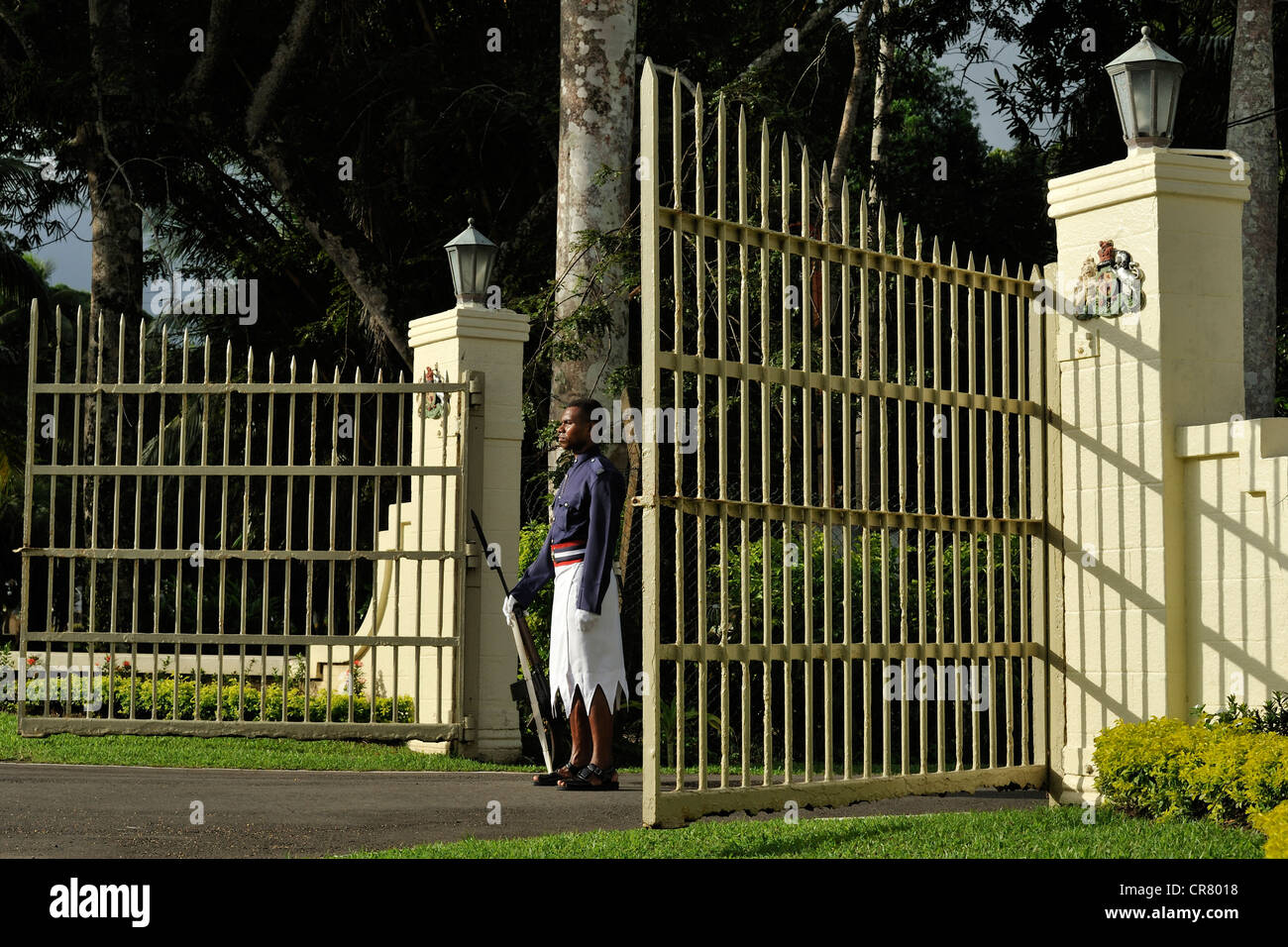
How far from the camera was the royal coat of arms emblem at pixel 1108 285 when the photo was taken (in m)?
7.08

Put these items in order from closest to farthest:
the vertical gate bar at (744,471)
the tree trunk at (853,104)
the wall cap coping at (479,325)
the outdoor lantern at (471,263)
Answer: the vertical gate bar at (744,471) < the wall cap coping at (479,325) < the outdoor lantern at (471,263) < the tree trunk at (853,104)

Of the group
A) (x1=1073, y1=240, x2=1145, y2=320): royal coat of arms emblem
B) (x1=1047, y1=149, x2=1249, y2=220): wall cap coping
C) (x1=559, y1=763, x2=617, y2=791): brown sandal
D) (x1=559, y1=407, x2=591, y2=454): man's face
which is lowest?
(x1=559, y1=763, x2=617, y2=791): brown sandal

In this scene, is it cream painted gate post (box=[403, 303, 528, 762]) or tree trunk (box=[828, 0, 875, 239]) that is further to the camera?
tree trunk (box=[828, 0, 875, 239])

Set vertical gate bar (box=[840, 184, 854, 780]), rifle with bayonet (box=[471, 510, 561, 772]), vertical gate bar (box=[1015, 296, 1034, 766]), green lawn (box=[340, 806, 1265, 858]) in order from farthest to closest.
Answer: rifle with bayonet (box=[471, 510, 561, 772])
vertical gate bar (box=[1015, 296, 1034, 766])
vertical gate bar (box=[840, 184, 854, 780])
green lawn (box=[340, 806, 1265, 858])

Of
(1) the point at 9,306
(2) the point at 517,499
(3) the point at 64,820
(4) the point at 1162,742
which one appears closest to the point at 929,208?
(2) the point at 517,499

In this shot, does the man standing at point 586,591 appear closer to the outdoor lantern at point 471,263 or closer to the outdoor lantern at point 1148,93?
the outdoor lantern at point 471,263

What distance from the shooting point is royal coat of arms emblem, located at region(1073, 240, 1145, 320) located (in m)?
7.08

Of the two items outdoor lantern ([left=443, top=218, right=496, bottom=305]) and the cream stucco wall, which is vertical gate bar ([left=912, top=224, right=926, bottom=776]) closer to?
the cream stucco wall

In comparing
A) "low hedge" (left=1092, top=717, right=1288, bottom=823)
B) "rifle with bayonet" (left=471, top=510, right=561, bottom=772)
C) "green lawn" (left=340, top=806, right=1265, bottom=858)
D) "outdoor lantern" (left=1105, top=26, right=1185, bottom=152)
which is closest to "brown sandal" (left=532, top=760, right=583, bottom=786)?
"rifle with bayonet" (left=471, top=510, right=561, bottom=772)

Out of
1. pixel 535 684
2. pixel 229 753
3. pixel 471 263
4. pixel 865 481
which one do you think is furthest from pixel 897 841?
pixel 471 263

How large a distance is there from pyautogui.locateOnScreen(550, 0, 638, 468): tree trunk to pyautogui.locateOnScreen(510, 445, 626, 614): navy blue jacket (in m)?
4.01

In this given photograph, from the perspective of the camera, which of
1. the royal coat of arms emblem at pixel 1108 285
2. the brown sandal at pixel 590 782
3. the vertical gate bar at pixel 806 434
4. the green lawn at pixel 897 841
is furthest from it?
the brown sandal at pixel 590 782

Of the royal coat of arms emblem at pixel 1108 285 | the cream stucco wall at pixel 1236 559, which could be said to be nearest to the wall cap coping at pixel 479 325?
the royal coat of arms emblem at pixel 1108 285
